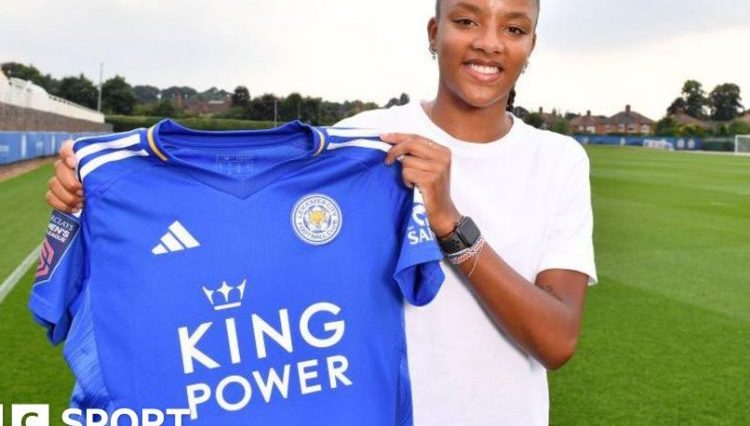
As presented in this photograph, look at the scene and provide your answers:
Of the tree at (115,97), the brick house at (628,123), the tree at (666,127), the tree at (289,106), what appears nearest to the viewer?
the tree at (289,106)

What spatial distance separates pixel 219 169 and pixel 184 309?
39 cm

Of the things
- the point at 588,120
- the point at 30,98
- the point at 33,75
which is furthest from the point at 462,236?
the point at 588,120

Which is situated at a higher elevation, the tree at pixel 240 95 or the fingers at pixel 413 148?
the tree at pixel 240 95

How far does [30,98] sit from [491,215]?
36642 millimetres

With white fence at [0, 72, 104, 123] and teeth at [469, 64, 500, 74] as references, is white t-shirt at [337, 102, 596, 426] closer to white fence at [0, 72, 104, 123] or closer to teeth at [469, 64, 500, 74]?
teeth at [469, 64, 500, 74]

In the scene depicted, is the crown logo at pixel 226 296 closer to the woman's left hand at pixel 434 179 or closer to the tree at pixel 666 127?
the woman's left hand at pixel 434 179

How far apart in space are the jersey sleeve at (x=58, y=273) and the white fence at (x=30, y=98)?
2535 centimetres

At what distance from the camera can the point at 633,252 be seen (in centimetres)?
1074

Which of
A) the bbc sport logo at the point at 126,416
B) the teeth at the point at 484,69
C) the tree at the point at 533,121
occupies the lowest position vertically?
the bbc sport logo at the point at 126,416

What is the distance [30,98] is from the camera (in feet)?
116

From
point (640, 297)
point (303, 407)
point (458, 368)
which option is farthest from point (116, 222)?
point (640, 297)

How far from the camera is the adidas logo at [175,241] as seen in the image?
2.18 meters

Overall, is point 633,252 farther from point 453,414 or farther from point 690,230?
point 453,414

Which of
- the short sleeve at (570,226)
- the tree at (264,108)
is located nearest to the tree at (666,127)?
the tree at (264,108)
